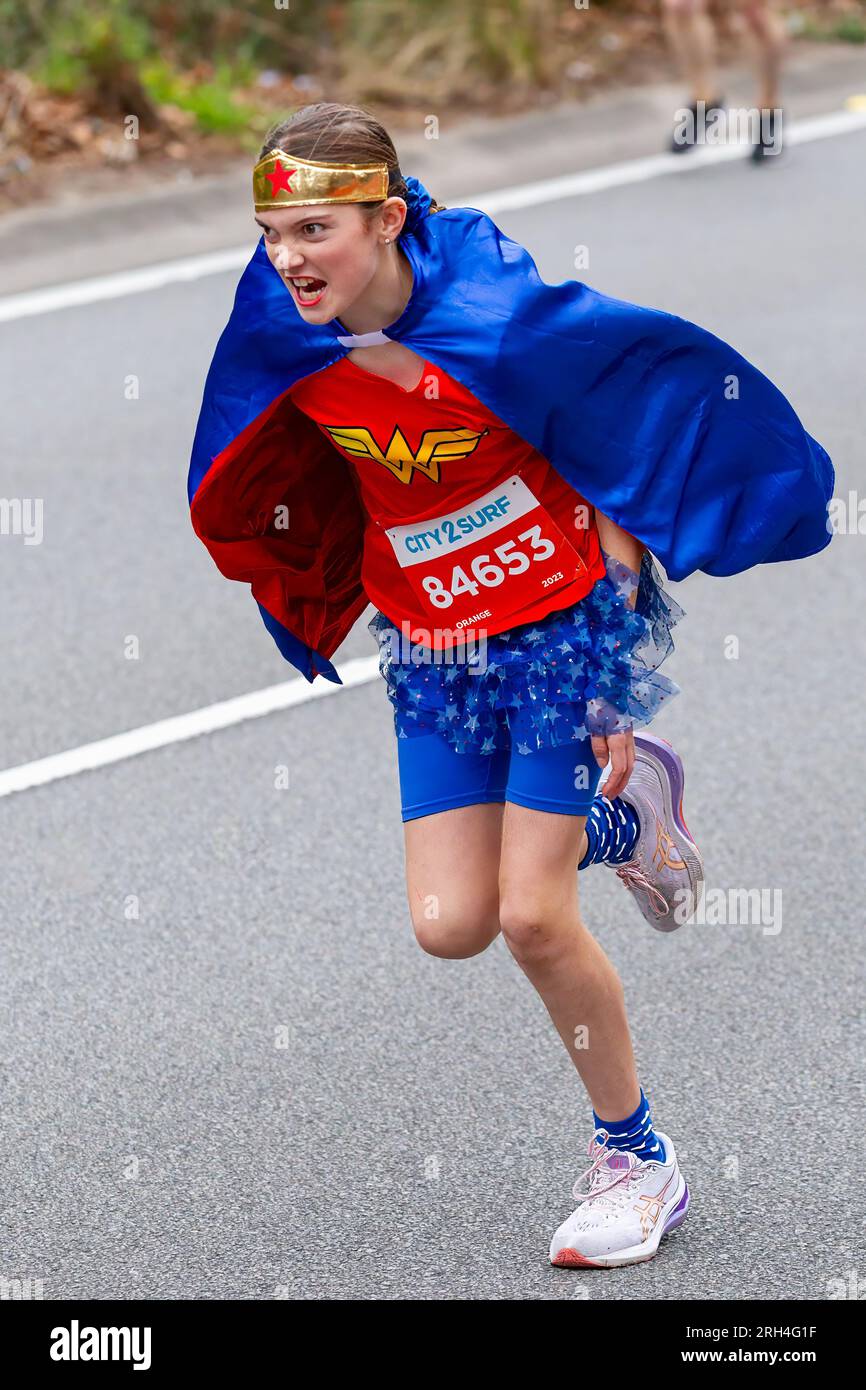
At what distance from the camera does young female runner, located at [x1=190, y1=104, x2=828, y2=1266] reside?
11.1ft

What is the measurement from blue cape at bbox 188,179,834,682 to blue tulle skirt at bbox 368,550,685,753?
0.16 meters

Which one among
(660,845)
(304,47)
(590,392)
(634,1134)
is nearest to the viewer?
(590,392)

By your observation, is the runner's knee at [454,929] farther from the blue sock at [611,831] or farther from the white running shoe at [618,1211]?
the white running shoe at [618,1211]

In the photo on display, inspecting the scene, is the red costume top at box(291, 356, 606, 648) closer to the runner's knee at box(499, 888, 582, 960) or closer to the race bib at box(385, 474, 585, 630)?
the race bib at box(385, 474, 585, 630)

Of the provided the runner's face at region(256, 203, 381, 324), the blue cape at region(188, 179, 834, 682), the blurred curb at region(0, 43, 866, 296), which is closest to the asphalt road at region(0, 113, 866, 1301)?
the blue cape at region(188, 179, 834, 682)

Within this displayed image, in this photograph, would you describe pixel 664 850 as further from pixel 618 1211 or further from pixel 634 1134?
pixel 618 1211

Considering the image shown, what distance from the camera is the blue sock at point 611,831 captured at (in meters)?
3.99

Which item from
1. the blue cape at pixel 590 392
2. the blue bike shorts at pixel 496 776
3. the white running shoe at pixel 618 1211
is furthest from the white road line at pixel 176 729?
the white running shoe at pixel 618 1211

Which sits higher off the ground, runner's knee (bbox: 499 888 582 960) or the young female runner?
the young female runner

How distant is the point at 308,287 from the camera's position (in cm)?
336

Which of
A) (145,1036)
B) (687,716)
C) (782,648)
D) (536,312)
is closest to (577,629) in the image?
(536,312)

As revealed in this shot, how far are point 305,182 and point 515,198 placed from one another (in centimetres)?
753

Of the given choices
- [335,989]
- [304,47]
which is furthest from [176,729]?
[304,47]
